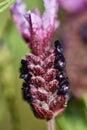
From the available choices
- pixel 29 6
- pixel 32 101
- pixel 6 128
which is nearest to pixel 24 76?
pixel 32 101

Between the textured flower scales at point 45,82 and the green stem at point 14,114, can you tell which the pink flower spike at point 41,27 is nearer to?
the textured flower scales at point 45,82

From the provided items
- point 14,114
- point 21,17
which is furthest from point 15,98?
point 21,17

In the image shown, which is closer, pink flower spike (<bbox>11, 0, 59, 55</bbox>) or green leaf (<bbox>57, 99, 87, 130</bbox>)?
pink flower spike (<bbox>11, 0, 59, 55</bbox>)

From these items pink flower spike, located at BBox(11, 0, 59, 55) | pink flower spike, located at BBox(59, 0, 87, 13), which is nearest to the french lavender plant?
pink flower spike, located at BBox(11, 0, 59, 55)

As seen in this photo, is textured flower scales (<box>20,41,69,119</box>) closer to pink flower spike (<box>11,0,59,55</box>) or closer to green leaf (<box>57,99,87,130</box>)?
pink flower spike (<box>11,0,59,55</box>)

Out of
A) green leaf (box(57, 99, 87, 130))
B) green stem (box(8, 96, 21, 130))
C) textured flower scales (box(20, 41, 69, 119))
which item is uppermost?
textured flower scales (box(20, 41, 69, 119))

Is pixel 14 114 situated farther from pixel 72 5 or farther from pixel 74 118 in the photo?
pixel 72 5

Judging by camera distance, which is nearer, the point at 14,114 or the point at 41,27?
the point at 41,27

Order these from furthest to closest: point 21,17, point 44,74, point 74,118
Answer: point 74,118, point 21,17, point 44,74
